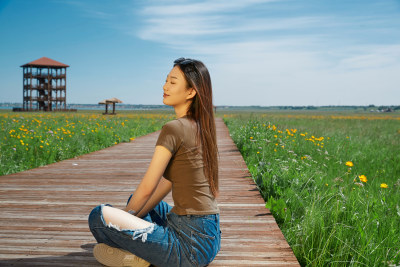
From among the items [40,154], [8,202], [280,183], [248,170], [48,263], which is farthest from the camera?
[40,154]

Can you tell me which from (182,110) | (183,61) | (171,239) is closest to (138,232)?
(171,239)

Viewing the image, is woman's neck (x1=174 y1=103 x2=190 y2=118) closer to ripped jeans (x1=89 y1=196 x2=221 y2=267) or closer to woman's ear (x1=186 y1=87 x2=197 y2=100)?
woman's ear (x1=186 y1=87 x2=197 y2=100)

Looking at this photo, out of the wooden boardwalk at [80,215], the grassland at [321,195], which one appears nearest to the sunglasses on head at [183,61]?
the wooden boardwalk at [80,215]

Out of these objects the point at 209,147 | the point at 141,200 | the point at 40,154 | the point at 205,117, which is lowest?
the point at 40,154

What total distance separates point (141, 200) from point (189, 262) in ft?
1.49

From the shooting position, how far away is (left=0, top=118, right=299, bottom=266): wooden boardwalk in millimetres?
2393

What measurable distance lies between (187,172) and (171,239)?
39 cm

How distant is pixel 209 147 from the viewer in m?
2.01

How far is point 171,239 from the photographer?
200cm

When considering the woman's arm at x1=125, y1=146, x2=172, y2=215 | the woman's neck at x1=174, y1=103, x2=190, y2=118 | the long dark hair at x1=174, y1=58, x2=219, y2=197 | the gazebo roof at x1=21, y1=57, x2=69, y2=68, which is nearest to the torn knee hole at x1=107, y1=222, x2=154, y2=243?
the woman's arm at x1=125, y1=146, x2=172, y2=215

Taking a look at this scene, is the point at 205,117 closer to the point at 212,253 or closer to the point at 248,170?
the point at 212,253

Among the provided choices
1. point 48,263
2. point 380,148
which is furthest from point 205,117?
point 380,148

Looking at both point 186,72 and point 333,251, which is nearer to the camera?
point 186,72

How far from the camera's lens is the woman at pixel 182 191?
1.91m
